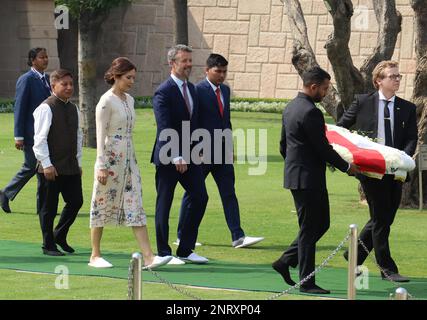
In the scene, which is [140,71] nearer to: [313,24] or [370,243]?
[313,24]

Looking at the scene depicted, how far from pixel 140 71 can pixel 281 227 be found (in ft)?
81.4

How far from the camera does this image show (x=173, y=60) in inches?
453

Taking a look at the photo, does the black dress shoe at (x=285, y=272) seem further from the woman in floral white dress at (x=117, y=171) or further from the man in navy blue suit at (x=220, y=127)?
the man in navy blue suit at (x=220, y=127)

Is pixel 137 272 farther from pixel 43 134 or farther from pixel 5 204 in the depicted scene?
pixel 5 204

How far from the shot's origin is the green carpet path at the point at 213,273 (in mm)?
10016

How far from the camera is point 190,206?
38.2 feet

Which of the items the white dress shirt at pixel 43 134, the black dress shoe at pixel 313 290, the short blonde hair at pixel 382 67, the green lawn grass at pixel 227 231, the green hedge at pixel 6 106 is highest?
the short blonde hair at pixel 382 67

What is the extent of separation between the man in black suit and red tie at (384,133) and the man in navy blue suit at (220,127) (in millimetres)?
1838

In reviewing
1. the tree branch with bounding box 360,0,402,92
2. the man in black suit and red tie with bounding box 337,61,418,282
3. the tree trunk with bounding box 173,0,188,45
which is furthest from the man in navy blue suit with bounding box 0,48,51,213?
the tree trunk with bounding box 173,0,188,45

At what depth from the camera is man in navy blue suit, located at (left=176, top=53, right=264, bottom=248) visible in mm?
12461

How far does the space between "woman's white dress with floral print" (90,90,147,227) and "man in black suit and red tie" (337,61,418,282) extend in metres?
2.02

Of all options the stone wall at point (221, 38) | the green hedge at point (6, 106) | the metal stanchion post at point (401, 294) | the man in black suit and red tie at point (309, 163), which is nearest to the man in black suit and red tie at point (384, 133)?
the man in black suit and red tie at point (309, 163)

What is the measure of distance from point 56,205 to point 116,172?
47.2 inches

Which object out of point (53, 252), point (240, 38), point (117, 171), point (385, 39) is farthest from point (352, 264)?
point (240, 38)
